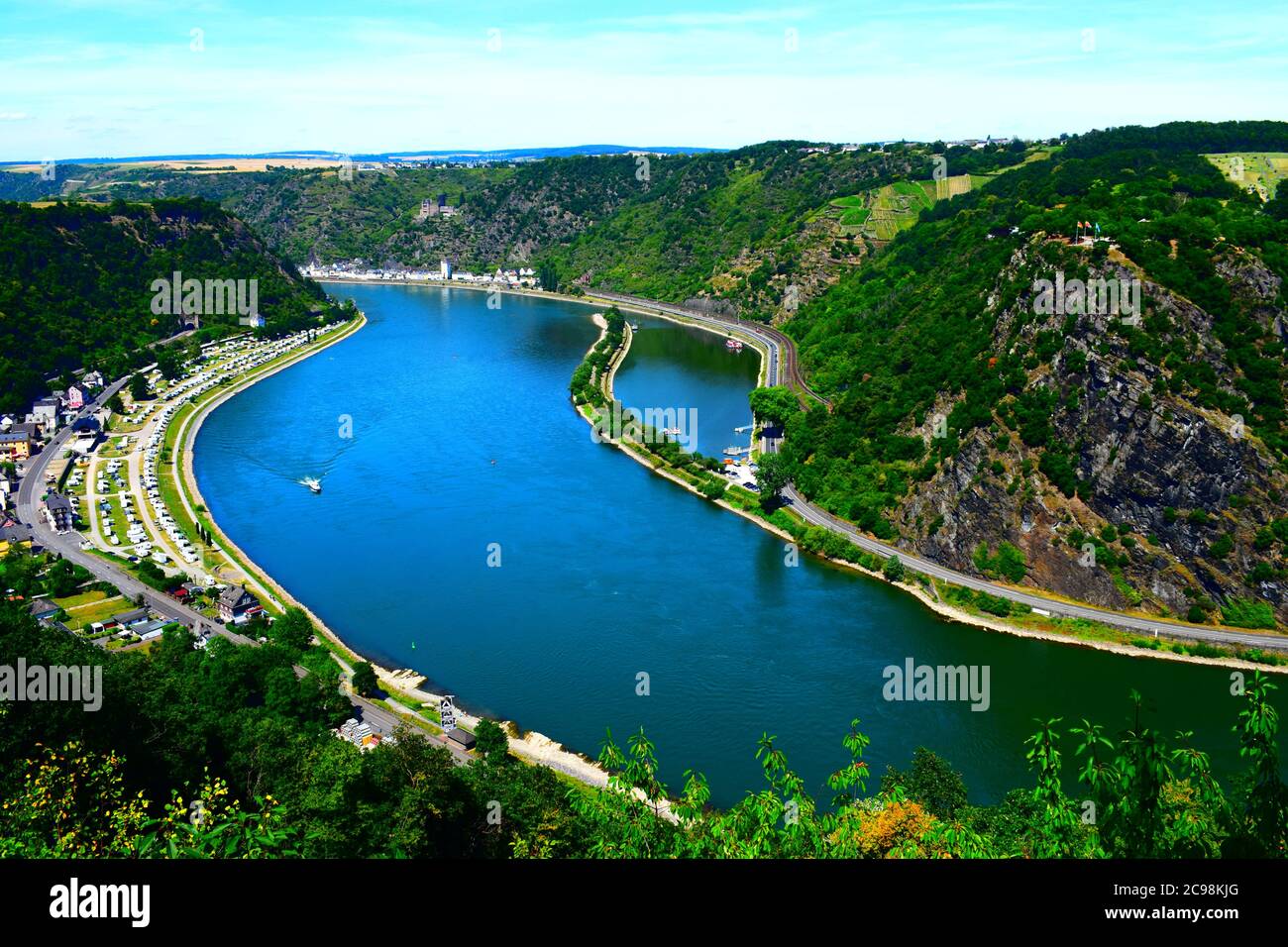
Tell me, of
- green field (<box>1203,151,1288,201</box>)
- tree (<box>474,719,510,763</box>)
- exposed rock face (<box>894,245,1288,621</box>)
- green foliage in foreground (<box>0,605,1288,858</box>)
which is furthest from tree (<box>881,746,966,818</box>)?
green field (<box>1203,151,1288,201</box>)

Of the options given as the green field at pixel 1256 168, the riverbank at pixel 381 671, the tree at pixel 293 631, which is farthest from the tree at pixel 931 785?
the green field at pixel 1256 168

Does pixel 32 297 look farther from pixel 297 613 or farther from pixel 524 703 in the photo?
pixel 524 703

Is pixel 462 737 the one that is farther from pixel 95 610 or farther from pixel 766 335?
pixel 766 335

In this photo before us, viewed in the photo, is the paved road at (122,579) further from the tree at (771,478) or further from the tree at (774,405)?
the tree at (774,405)

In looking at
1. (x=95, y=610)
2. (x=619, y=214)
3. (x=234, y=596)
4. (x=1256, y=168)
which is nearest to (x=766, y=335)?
(x=1256, y=168)

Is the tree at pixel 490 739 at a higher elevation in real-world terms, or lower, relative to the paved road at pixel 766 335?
lower

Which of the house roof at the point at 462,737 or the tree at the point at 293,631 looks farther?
the tree at the point at 293,631

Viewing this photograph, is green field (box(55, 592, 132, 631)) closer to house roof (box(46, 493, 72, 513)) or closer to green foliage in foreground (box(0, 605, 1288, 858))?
green foliage in foreground (box(0, 605, 1288, 858))
